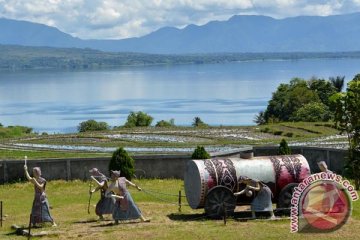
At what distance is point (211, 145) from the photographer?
53875mm

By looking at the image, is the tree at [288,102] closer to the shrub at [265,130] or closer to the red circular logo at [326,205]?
the shrub at [265,130]

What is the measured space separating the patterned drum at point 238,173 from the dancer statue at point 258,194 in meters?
0.35

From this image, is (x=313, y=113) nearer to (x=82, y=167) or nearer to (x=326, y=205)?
(x=82, y=167)

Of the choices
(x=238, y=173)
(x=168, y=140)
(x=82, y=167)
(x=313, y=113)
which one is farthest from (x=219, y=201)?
(x=313, y=113)

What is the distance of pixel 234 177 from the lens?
2192 cm

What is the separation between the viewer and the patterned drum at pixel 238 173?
71.8 ft

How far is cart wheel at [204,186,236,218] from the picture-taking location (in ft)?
70.9

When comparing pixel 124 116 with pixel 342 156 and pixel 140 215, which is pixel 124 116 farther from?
pixel 140 215

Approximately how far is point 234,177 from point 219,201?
2.97ft

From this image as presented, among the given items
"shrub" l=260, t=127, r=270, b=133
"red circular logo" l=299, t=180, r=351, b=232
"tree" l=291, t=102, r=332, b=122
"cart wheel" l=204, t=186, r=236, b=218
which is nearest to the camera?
"red circular logo" l=299, t=180, r=351, b=232

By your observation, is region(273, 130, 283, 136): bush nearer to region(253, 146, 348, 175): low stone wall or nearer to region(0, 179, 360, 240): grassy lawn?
region(253, 146, 348, 175): low stone wall

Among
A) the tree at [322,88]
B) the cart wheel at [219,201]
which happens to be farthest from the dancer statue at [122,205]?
the tree at [322,88]

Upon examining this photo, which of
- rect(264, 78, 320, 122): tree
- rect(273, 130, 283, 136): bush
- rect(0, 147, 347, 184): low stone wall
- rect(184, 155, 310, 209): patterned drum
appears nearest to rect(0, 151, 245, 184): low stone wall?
rect(0, 147, 347, 184): low stone wall

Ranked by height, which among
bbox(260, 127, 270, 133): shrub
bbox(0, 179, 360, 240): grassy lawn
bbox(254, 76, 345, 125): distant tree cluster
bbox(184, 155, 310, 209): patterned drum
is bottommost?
bbox(0, 179, 360, 240): grassy lawn
